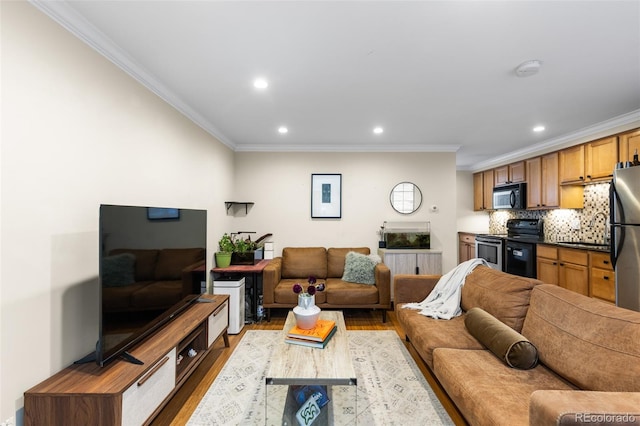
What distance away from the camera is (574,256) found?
3.62 meters

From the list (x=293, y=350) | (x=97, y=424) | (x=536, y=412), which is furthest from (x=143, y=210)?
(x=536, y=412)

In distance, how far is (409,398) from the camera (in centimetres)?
211

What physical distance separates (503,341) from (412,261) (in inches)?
93.2

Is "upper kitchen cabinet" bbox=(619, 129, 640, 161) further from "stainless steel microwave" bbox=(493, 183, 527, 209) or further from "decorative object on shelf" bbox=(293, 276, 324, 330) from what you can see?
"decorative object on shelf" bbox=(293, 276, 324, 330)

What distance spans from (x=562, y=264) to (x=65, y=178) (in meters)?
5.24

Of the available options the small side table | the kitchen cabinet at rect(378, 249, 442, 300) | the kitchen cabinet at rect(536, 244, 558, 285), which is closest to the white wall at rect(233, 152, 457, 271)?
the kitchen cabinet at rect(378, 249, 442, 300)

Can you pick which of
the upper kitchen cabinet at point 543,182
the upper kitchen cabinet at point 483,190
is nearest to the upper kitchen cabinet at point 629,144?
the upper kitchen cabinet at point 543,182

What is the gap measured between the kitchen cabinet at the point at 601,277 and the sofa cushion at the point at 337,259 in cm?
267

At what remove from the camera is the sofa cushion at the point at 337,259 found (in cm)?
420

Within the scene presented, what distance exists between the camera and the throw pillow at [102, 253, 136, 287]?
157 cm

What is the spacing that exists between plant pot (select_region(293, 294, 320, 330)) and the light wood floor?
94 cm

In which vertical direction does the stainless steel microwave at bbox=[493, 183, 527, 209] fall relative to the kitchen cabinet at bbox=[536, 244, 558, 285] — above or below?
above

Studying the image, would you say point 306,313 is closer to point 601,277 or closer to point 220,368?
point 220,368

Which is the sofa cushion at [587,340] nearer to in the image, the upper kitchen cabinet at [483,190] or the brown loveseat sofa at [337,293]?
the brown loveseat sofa at [337,293]
